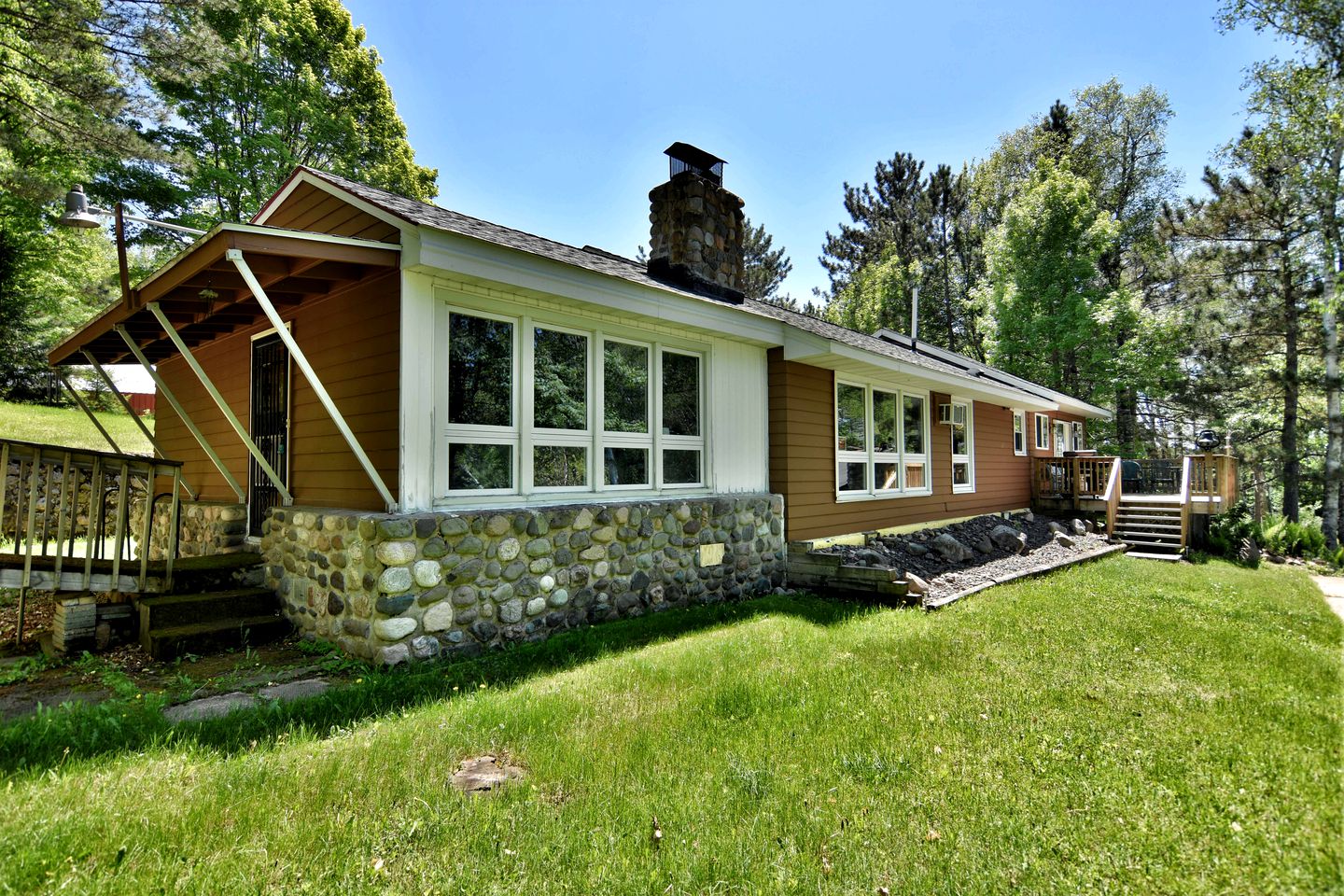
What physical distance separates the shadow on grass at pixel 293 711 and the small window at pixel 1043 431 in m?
15.7

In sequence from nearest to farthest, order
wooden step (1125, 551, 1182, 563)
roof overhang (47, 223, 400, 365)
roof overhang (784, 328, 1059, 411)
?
roof overhang (47, 223, 400, 365), roof overhang (784, 328, 1059, 411), wooden step (1125, 551, 1182, 563)

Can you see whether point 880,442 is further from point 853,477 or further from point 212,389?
point 212,389

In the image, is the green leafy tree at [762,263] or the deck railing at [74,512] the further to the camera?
the green leafy tree at [762,263]

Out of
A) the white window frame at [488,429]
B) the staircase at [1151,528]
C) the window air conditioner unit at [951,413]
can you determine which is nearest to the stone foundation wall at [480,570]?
the white window frame at [488,429]

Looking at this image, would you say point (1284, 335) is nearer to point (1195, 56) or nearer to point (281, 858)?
point (1195, 56)

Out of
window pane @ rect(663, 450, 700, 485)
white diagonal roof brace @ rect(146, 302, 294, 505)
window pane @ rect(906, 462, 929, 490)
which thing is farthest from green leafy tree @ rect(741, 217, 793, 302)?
white diagonal roof brace @ rect(146, 302, 294, 505)

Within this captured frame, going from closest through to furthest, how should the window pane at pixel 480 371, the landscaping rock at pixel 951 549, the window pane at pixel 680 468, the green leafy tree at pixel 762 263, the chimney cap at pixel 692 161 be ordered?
the window pane at pixel 480 371 → the window pane at pixel 680 468 → the chimney cap at pixel 692 161 → the landscaping rock at pixel 951 549 → the green leafy tree at pixel 762 263

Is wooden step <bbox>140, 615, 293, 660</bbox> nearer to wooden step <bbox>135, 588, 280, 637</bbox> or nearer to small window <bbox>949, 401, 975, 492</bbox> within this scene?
wooden step <bbox>135, 588, 280, 637</bbox>

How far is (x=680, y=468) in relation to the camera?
23.4ft

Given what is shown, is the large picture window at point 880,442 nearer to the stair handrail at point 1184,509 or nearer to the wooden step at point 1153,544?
the wooden step at point 1153,544

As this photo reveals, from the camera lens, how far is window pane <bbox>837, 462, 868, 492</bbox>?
910 cm

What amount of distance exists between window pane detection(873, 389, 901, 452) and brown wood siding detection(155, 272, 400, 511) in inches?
288

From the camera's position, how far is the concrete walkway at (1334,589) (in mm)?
7684

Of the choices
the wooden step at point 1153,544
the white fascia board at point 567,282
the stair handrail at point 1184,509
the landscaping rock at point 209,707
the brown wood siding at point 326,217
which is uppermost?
the brown wood siding at point 326,217
